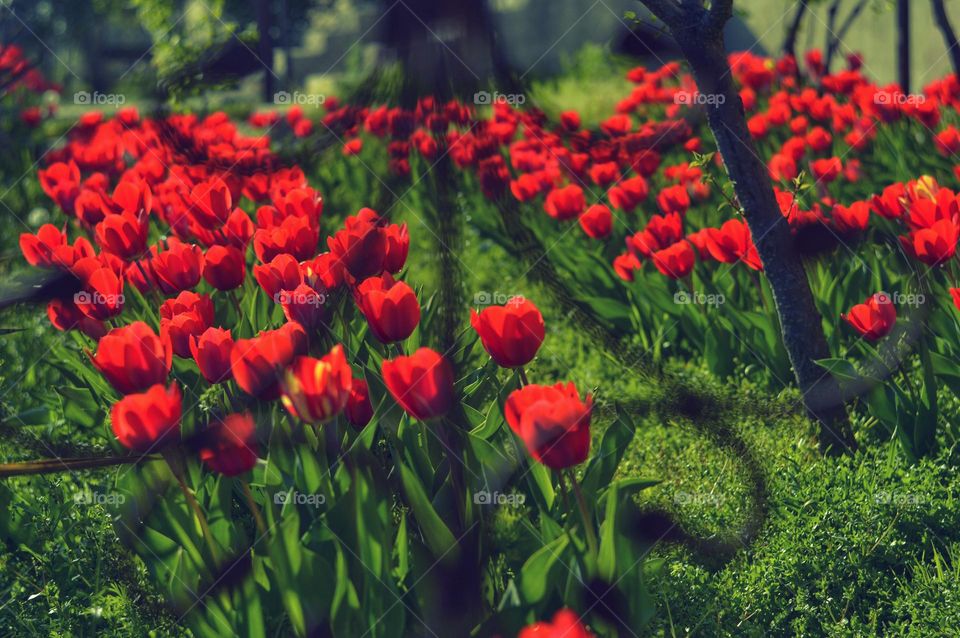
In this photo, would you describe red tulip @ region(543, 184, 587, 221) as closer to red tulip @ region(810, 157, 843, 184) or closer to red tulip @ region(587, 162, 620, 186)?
red tulip @ region(587, 162, 620, 186)

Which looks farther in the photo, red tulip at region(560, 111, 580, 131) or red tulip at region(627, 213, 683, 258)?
red tulip at region(560, 111, 580, 131)

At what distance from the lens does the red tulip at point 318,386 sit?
2.05 m

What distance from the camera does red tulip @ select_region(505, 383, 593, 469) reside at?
1.87m

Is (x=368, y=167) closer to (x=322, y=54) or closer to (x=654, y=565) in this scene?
(x=654, y=565)

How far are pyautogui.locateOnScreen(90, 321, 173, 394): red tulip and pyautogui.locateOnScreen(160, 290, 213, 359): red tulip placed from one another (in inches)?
6.0

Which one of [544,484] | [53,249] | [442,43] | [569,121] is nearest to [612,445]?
[544,484]

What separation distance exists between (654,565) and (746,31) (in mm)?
12327

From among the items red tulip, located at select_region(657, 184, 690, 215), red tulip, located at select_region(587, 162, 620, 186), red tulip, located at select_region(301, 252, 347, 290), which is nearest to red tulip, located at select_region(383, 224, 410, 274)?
red tulip, located at select_region(301, 252, 347, 290)

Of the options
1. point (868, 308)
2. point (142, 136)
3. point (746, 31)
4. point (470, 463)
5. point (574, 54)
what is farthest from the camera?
point (574, 54)

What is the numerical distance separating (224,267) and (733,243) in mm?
1608

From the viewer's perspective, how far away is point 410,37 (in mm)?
3809

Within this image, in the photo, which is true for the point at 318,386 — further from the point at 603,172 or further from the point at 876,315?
the point at 603,172

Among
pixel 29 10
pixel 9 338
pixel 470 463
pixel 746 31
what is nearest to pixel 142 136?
pixel 9 338

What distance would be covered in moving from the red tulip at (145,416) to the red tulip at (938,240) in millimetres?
2130
